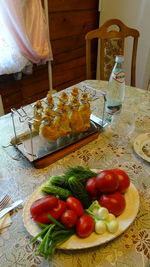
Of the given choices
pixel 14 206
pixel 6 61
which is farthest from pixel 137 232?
pixel 6 61

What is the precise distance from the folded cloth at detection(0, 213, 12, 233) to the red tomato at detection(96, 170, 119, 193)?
248 millimetres

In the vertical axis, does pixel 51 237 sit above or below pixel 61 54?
below

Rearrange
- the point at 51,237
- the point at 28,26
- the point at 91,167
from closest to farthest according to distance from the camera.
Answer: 1. the point at 51,237
2. the point at 91,167
3. the point at 28,26

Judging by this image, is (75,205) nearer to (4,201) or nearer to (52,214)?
(52,214)

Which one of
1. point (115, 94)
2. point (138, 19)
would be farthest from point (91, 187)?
point (138, 19)

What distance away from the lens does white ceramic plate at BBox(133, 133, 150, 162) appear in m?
0.75

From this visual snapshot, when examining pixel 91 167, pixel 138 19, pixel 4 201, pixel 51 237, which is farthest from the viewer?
pixel 138 19

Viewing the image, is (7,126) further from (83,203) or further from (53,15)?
(53,15)

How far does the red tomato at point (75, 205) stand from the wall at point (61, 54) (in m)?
1.34

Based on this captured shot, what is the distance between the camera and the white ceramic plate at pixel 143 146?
750mm

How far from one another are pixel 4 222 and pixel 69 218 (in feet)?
0.61

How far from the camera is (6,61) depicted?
1.48 meters

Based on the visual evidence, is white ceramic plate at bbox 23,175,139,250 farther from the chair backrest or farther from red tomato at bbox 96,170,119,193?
the chair backrest

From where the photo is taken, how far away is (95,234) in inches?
18.8
